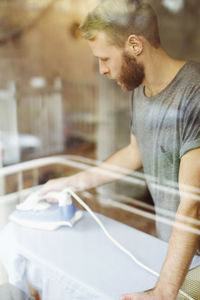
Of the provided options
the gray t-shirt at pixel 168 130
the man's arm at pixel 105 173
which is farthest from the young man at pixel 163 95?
the man's arm at pixel 105 173

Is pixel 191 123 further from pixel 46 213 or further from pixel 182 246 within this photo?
pixel 46 213

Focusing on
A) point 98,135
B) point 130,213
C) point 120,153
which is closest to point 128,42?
point 120,153

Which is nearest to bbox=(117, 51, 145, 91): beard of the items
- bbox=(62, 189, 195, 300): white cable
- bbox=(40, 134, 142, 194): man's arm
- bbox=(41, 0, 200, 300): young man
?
bbox=(41, 0, 200, 300): young man

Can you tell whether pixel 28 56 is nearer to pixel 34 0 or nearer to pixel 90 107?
pixel 34 0

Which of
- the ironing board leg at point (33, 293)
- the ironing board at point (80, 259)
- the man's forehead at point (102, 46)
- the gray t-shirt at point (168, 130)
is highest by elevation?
the man's forehead at point (102, 46)

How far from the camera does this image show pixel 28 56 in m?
3.08

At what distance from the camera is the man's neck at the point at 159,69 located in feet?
2.21

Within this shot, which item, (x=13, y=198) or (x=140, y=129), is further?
(x=13, y=198)

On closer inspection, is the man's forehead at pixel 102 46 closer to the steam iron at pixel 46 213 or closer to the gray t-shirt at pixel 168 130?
the gray t-shirt at pixel 168 130

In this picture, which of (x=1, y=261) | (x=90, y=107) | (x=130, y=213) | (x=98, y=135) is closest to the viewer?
(x=1, y=261)

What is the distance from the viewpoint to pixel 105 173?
3.34ft

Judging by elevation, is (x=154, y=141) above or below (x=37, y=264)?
above

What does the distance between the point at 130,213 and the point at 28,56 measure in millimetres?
2361

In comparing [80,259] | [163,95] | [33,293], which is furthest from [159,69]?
[33,293]
